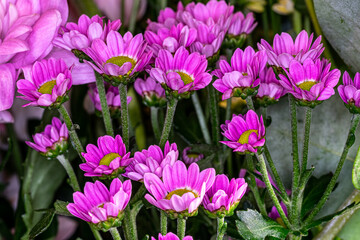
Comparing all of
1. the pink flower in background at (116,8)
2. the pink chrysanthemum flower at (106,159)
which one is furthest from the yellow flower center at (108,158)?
the pink flower in background at (116,8)

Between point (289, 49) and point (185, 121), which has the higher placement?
point (289, 49)

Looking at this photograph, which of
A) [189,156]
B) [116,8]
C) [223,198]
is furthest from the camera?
[116,8]

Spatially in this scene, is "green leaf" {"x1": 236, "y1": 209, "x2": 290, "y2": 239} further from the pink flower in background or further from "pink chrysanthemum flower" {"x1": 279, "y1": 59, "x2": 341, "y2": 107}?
the pink flower in background

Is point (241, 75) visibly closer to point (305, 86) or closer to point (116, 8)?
point (305, 86)

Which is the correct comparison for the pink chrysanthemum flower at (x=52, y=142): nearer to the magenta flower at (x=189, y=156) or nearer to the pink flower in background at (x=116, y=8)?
the magenta flower at (x=189, y=156)

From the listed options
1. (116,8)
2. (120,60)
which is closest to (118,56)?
(120,60)

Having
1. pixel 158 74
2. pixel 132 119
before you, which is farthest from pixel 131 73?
pixel 132 119

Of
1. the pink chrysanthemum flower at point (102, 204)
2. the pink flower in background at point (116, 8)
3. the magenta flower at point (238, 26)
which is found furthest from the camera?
the pink flower in background at point (116, 8)
